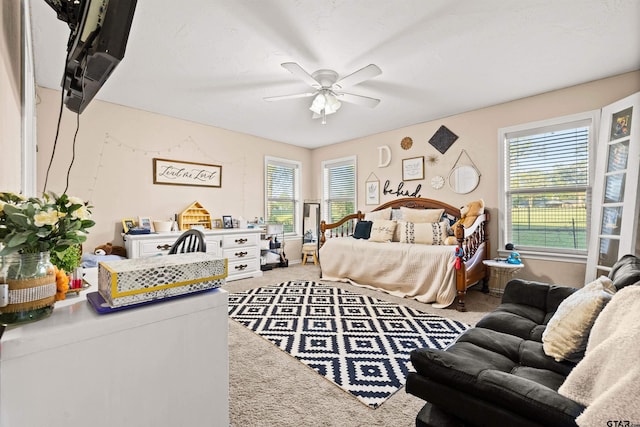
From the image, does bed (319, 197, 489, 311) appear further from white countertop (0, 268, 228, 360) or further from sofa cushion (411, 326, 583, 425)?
white countertop (0, 268, 228, 360)

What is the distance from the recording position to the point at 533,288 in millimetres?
2057

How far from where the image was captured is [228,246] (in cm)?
438

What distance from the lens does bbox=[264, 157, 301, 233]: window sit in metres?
5.51

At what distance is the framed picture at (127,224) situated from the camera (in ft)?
12.2

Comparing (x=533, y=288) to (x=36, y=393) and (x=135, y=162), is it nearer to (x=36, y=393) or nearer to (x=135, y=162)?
(x=36, y=393)

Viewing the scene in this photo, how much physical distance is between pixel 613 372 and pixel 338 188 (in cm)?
510

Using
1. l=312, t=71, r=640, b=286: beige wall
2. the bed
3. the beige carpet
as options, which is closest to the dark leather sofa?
the beige carpet

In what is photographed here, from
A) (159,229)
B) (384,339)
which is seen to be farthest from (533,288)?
(159,229)

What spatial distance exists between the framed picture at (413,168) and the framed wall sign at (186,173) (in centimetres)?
300

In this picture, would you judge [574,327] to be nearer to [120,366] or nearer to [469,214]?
[120,366]

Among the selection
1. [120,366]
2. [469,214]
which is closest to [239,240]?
[469,214]

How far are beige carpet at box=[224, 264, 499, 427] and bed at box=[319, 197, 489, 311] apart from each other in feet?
5.85

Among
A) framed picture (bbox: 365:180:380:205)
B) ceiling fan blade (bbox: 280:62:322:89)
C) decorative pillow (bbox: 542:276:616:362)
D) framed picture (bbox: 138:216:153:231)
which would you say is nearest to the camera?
decorative pillow (bbox: 542:276:616:362)

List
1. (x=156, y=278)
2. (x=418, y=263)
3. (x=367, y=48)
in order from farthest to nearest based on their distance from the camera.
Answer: (x=418, y=263) < (x=367, y=48) < (x=156, y=278)
